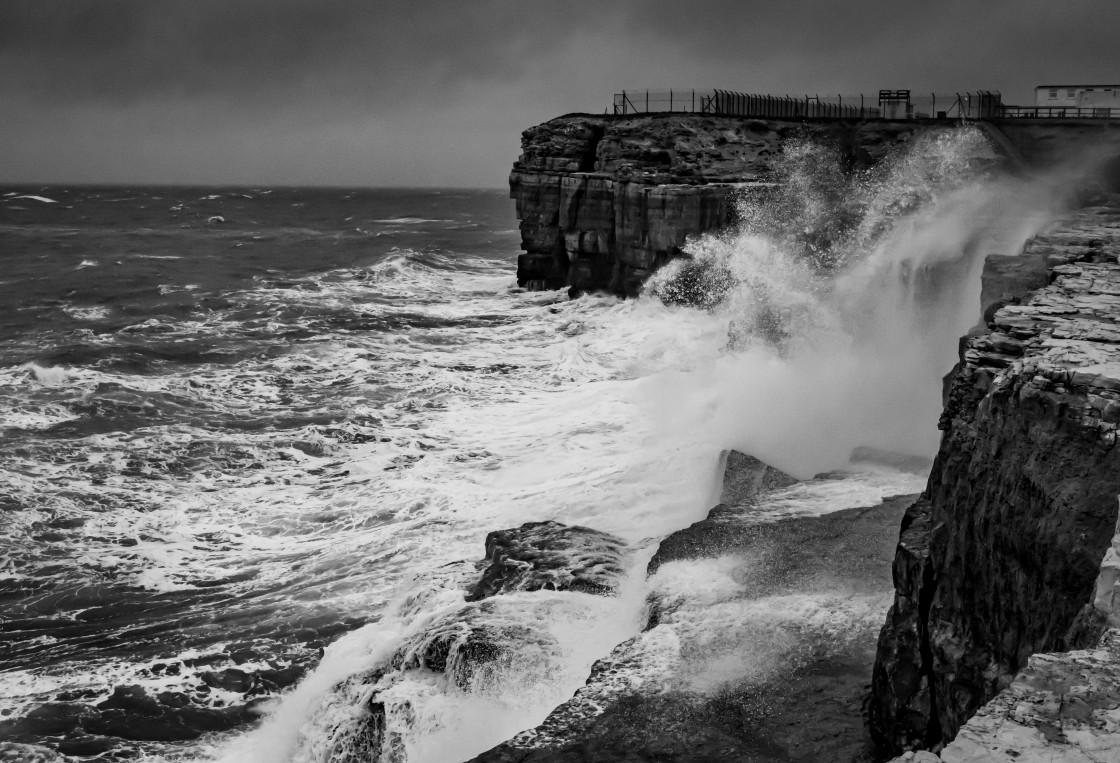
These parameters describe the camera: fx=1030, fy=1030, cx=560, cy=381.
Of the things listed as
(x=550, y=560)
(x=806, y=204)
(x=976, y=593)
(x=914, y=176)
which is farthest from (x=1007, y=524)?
(x=914, y=176)

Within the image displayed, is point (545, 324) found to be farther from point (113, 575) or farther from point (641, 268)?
point (113, 575)

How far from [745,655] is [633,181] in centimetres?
2775

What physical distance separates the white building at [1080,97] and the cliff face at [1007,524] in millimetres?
34110

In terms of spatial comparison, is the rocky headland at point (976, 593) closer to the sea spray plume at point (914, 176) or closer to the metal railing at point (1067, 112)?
the sea spray plume at point (914, 176)

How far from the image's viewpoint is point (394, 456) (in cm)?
2131

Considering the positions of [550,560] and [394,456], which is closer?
[550,560]

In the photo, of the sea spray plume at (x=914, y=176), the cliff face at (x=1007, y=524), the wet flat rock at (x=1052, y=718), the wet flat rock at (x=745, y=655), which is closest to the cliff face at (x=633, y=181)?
the sea spray plume at (x=914, y=176)

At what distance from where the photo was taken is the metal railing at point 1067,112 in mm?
37844

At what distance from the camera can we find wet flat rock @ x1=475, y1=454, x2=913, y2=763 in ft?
29.9

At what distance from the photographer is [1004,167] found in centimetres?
3325

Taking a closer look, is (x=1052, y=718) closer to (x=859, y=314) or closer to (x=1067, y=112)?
(x=859, y=314)

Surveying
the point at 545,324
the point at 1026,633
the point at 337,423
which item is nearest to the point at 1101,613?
the point at 1026,633

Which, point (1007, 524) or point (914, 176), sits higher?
point (914, 176)

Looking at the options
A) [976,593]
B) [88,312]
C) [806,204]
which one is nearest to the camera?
[976,593]
